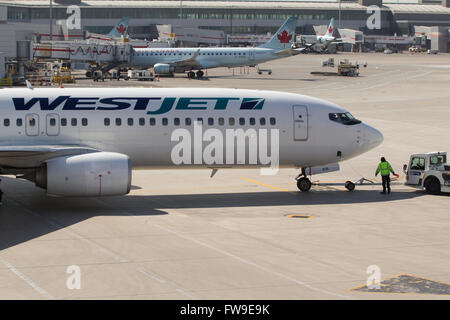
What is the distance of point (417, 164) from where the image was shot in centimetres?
3594

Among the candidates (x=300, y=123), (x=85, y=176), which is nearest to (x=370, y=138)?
(x=300, y=123)

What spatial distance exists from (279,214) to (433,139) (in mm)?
24571

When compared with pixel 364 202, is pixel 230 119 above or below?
above

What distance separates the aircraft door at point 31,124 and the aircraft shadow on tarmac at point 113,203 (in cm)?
295

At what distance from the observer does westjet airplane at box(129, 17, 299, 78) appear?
107m

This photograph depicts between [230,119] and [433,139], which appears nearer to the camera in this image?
[230,119]

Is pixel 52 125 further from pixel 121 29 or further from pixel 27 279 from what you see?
pixel 121 29

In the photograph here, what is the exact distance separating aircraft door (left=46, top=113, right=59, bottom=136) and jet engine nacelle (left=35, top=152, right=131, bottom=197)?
1.75 metres

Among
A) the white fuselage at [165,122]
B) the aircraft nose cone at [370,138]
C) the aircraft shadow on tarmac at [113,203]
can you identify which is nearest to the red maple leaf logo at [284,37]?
the aircraft nose cone at [370,138]

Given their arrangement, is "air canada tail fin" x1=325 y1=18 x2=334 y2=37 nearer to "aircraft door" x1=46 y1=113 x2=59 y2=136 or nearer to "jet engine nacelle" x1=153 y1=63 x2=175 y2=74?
"jet engine nacelle" x1=153 y1=63 x2=175 y2=74

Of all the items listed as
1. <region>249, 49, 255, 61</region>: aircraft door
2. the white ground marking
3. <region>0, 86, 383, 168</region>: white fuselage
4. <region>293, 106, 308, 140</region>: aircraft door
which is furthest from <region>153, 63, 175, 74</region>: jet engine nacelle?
the white ground marking

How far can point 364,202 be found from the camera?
32.7 metres
